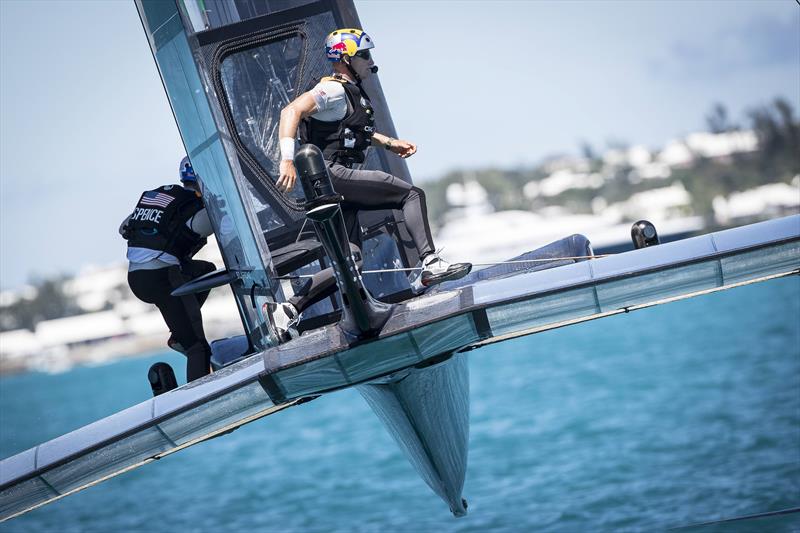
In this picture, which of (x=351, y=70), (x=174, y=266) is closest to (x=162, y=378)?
(x=174, y=266)

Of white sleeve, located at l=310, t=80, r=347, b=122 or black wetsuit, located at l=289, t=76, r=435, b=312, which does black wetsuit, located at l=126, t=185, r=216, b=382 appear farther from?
white sleeve, located at l=310, t=80, r=347, b=122

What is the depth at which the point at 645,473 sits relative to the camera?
17.8m

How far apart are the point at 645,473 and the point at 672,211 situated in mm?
49106

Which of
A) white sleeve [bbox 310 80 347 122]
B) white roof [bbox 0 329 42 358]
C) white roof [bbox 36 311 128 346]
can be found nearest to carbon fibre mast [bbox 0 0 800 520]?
white sleeve [bbox 310 80 347 122]

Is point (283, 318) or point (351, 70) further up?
point (351, 70)

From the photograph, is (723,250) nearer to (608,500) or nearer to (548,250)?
(548,250)

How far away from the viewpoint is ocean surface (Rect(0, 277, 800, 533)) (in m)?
15.3

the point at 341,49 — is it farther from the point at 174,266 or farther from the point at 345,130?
the point at 174,266

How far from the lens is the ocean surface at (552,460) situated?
50.2ft

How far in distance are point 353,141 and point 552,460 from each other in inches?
600

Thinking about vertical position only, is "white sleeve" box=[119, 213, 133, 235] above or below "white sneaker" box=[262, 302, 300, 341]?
above

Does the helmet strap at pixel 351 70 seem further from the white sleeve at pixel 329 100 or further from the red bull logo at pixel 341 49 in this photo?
the white sleeve at pixel 329 100

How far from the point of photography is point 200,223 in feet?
25.7

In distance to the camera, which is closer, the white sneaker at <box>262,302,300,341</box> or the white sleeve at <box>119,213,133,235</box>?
the white sneaker at <box>262,302,300,341</box>
